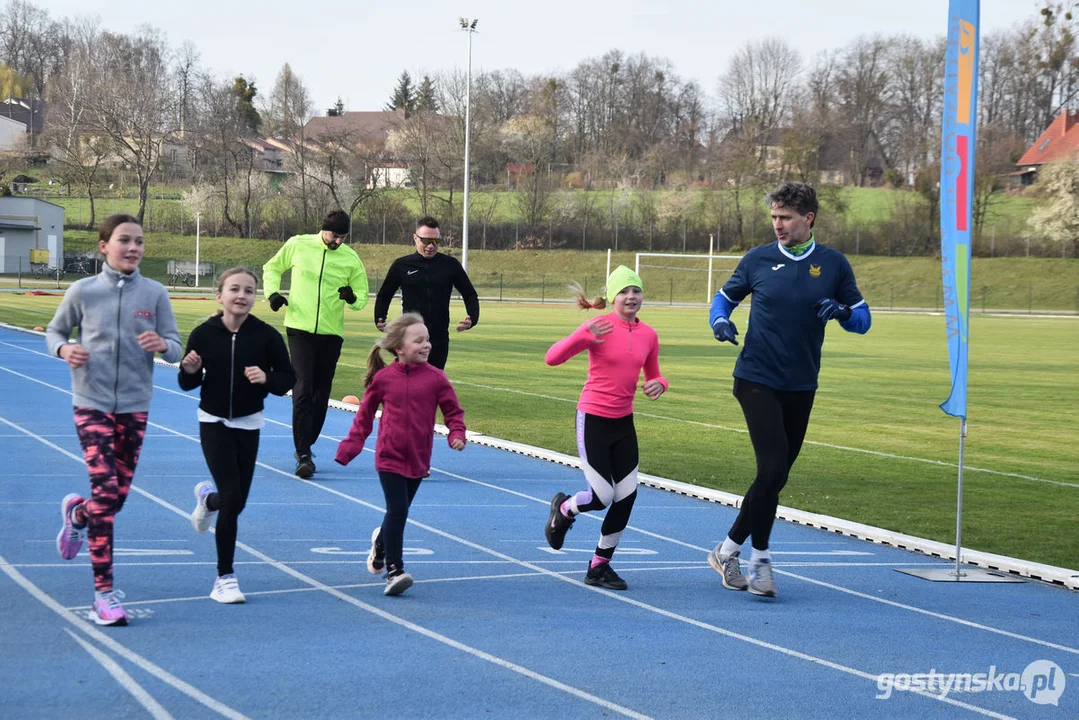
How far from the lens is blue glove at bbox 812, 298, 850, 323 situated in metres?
6.56

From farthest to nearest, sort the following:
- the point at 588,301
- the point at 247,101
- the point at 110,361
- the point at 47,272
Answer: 1. the point at 247,101
2. the point at 47,272
3. the point at 588,301
4. the point at 110,361

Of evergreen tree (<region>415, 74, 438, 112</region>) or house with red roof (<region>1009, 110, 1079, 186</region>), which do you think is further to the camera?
evergreen tree (<region>415, 74, 438, 112</region>)

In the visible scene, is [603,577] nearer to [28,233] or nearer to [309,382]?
[309,382]

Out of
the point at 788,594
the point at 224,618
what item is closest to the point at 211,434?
the point at 224,618

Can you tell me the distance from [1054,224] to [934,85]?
67.1 ft

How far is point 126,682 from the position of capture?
482 centimetres

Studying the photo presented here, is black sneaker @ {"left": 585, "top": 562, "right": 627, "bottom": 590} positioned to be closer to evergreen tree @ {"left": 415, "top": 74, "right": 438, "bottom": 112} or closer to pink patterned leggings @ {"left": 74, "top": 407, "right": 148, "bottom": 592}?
pink patterned leggings @ {"left": 74, "top": 407, "right": 148, "bottom": 592}

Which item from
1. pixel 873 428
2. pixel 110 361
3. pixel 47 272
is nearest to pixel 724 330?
pixel 110 361

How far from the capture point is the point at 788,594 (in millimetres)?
6938

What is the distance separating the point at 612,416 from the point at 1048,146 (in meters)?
92.7

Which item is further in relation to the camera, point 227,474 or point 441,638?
point 227,474

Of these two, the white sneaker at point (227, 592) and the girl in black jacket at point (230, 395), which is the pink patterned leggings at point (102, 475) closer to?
the girl in black jacket at point (230, 395)

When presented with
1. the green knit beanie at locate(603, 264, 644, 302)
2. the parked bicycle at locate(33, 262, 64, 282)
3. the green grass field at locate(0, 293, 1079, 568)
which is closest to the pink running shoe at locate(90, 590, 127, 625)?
the green knit beanie at locate(603, 264, 644, 302)

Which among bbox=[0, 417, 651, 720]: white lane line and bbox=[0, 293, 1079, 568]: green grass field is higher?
bbox=[0, 417, 651, 720]: white lane line
